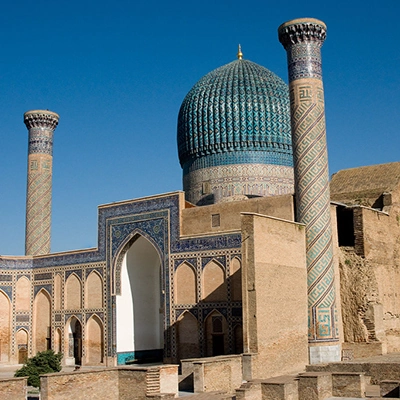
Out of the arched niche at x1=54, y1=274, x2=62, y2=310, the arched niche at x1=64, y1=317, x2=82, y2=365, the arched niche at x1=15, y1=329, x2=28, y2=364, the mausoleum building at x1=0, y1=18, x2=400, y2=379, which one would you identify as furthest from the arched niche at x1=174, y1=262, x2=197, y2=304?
the arched niche at x1=15, y1=329, x2=28, y2=364

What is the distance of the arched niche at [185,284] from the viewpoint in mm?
14609

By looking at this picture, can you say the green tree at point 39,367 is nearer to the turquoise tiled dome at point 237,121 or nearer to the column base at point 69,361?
the column base at point 69,361

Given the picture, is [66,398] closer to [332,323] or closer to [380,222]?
[332,323]

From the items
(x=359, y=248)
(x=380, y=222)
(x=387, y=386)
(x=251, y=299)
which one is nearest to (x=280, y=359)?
(x=251, y=299)

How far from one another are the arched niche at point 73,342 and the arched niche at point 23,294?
5.19 feet

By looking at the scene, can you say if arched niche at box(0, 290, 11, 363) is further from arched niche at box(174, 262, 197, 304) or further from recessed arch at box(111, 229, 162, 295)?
arched niche at box(174, 262, 197, 304)

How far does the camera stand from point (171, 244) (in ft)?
49.7

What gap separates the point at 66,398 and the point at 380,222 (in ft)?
29.9

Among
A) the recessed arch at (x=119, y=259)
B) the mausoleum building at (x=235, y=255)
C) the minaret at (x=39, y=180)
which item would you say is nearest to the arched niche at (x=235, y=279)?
the mausoleum building at (x=235, y=255)

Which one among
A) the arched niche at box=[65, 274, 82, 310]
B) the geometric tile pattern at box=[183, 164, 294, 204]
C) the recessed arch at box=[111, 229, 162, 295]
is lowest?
the arched niche at box=[65, 274, 82, 310]

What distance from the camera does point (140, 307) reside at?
16.7 metres

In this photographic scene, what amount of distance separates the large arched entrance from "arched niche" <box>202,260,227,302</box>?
8.59 feet

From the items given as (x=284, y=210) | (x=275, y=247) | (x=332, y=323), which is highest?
(x=284, y=210)

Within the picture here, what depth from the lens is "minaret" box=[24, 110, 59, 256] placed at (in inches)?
762
